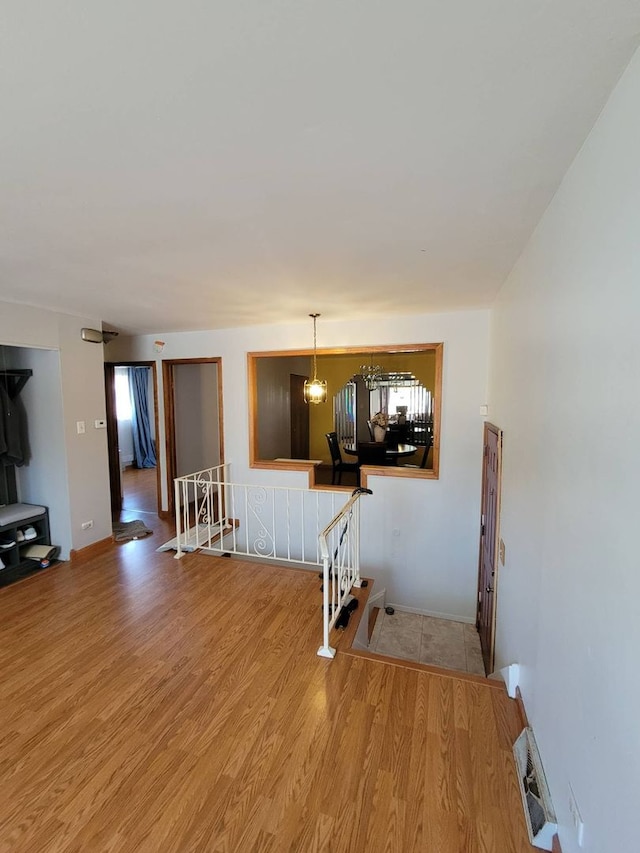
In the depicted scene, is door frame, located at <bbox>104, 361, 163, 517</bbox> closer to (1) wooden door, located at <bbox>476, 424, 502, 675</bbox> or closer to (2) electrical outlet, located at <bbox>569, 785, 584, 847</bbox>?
(1) wooden door, located at <bbox>476, 424, 502, 675</bbox>

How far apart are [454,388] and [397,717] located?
3020 mm

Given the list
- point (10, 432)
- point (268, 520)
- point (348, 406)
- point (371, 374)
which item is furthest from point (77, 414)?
point (348, 406)

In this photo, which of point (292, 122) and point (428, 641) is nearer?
point (292, 122)

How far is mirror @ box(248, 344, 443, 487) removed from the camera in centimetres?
649

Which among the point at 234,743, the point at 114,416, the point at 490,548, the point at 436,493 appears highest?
the point at 114,416

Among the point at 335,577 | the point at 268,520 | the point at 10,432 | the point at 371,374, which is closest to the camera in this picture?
the point at 335,577

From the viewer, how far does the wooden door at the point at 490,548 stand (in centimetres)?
276

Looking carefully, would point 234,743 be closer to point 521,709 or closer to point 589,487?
point 521,709

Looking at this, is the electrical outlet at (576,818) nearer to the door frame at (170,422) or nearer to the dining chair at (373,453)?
the dining chair at (373,453)

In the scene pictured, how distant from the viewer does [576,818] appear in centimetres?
118

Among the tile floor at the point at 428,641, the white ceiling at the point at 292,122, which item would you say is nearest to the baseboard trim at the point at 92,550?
the white ceiling at the point at 292,122

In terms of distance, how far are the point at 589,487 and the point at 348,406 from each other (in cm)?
713

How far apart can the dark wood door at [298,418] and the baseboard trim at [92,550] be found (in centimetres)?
393

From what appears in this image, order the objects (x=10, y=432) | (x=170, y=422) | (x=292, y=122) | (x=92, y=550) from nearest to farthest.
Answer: (x=292, y=122) → (x=10, y=432) → (x=92, y=550) → (x=170, y=422)
